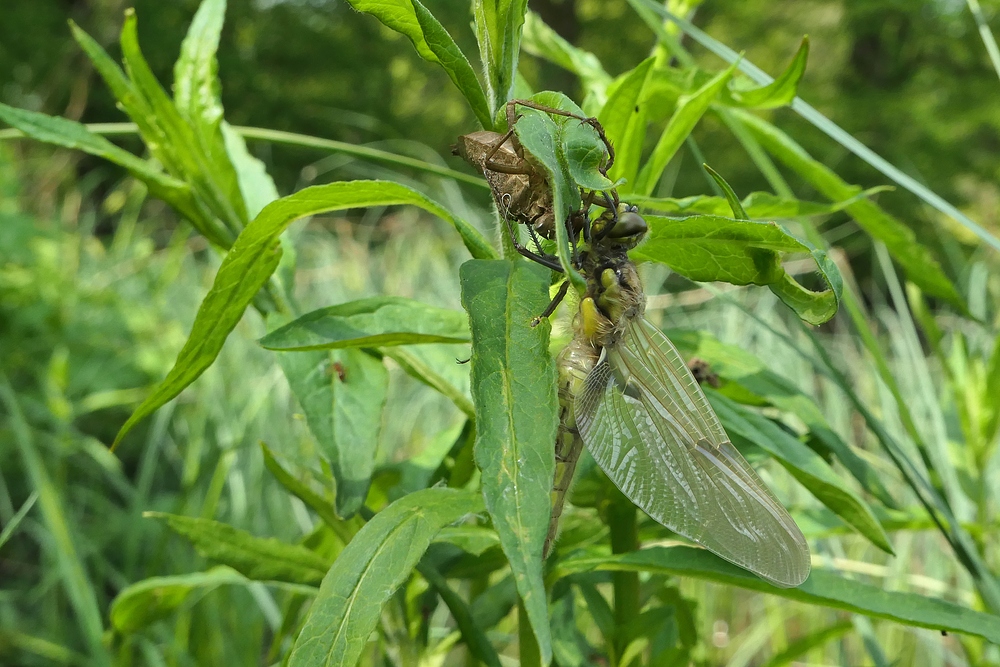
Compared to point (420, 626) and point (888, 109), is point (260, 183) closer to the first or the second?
point (420, 626)

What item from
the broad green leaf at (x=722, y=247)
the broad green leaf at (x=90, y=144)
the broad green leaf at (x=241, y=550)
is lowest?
the broad green leaf at (x=241, y=550)

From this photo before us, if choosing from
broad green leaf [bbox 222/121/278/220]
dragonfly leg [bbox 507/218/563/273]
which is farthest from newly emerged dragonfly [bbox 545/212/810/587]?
broad green leaf [bbox 222/121/278/220]

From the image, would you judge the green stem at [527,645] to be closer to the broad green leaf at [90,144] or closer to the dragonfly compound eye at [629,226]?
the dragonfly compound eye at [629,226]

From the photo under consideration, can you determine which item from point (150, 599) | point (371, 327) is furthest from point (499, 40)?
point (150, 599)

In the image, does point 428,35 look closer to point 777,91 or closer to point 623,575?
point 777,91

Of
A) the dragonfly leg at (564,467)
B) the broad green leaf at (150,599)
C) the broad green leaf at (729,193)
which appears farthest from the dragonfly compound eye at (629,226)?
the broad green leaf at (150,599)

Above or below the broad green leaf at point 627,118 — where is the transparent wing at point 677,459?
below

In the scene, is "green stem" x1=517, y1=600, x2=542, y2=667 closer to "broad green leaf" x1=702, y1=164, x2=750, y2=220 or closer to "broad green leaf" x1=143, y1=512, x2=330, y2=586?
"broad green leaf" x1=143, y1=512, x2=330, y2=586
